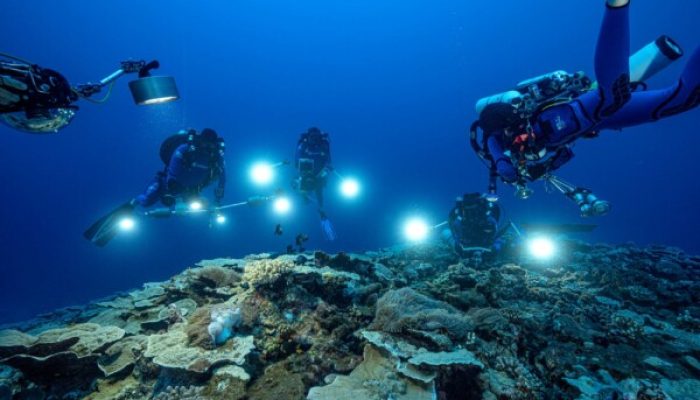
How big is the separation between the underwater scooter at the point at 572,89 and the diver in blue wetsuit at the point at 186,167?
8548mm

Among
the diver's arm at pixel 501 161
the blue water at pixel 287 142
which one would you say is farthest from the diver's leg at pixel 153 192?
the blue water at pixel 287 142

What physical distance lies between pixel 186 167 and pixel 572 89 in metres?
10.2

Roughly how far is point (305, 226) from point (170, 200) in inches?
3060

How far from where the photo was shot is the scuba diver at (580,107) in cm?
346

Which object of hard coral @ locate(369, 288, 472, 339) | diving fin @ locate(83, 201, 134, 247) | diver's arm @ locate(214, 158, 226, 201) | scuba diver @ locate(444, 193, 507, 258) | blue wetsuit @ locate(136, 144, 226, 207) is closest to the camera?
hard coral @ locate(369, 288, 472, 339)

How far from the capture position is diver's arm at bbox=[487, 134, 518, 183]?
17.0 ft

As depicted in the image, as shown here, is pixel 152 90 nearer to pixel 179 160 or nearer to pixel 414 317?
pixel 414 317

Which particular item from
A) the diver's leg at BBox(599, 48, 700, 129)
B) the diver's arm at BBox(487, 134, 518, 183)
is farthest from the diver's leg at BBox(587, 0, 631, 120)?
the diver's arm at BBox(487, 134, 518, 183)

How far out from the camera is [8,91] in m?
3.38

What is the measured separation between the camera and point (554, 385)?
349 centimetres

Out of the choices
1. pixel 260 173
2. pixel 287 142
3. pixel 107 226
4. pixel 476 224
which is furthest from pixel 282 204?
pixel 287 142

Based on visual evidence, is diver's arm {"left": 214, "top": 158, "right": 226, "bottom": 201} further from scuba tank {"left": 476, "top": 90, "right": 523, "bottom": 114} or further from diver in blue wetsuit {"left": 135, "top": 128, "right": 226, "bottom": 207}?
scuba tank {"left": 476, "top": 90, "right": 523, "bottom": 114}

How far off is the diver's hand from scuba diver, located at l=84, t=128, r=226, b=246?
20.4 feet

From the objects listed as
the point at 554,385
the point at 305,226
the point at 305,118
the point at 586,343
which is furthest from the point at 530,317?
the point at 305,118
